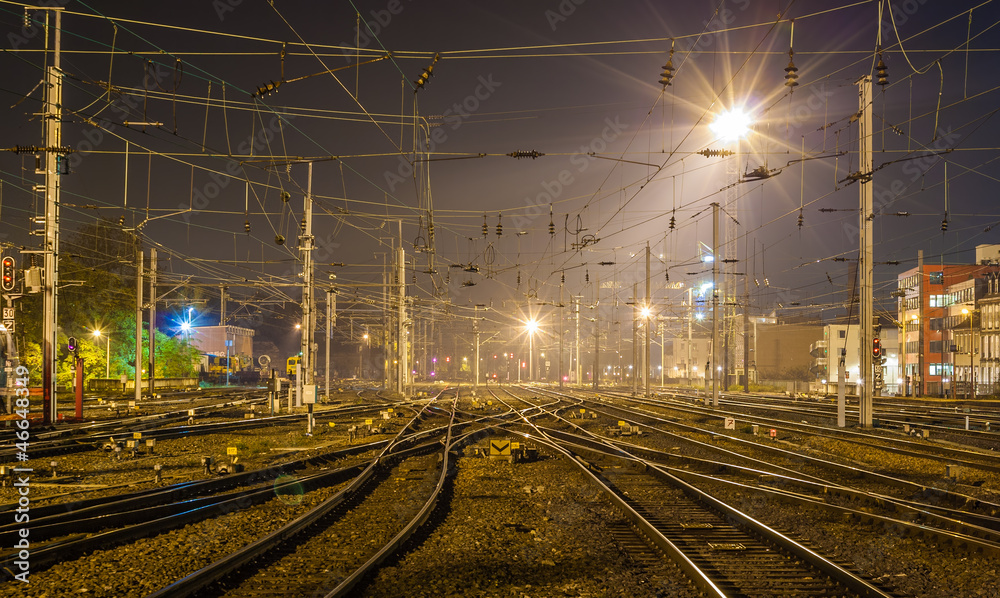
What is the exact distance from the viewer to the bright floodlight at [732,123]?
22500 mm

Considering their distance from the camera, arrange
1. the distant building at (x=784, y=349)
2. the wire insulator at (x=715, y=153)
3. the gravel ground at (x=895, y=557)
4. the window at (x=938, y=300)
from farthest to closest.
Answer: the distant building at (x=784, y=349) < the window at (x=938, y=300) < the wire insulator at (x=715, y=153) < the gravel ground at (x=895, y=557)

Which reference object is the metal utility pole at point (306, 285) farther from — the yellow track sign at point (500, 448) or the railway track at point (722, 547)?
the railway track at point (722, 547)

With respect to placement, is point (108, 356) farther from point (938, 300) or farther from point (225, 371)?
point (938, 300)

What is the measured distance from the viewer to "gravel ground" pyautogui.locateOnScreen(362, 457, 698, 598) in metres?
7.51

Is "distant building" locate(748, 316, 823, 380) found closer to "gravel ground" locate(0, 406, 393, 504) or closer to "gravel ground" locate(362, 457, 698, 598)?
"gravel ground" locate(0, 406, 393, 504)

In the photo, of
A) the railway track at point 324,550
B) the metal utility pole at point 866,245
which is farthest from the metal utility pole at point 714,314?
the railway track at point 324,550

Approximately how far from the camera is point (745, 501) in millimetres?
12484

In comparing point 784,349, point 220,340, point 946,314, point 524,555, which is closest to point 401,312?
point 524,555

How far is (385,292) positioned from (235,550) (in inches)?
1372

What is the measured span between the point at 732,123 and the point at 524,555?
17.7 meters

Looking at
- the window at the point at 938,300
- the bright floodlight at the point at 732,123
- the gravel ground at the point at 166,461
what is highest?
the bright floodlight at the point at 732,123

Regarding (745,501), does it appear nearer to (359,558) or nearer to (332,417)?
(359,558)

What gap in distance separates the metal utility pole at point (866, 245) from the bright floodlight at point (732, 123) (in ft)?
14.0

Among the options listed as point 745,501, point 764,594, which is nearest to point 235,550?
point 764,594
